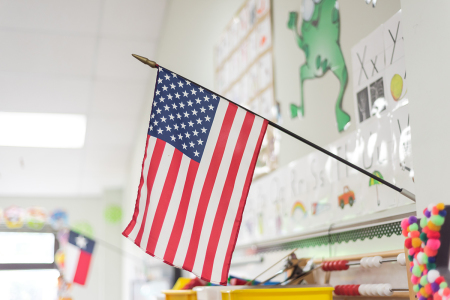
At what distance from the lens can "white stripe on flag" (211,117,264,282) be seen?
1305 mm

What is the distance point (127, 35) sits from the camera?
13.9 ft

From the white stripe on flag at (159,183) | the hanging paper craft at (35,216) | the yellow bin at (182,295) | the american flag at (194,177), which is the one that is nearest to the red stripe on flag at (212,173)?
the american flag at (194,177)

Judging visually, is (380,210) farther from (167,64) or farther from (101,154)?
(101,154)

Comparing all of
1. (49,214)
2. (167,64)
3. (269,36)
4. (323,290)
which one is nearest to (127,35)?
(167,64)

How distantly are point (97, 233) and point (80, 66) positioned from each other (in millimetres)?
4809

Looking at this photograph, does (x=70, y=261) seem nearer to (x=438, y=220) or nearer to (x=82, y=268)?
(x=82, y=268)

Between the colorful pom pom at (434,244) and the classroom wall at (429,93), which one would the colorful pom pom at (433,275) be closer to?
the colorful pom pom at (434,244)

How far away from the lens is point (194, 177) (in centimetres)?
139

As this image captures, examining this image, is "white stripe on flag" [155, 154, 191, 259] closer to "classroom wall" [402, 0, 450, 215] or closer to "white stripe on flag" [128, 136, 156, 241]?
"white stripe on flag" [128, 136, 156, 241]

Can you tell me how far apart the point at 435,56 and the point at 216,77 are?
2.09 meters

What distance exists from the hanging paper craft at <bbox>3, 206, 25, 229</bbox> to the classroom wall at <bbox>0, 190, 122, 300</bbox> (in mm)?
89

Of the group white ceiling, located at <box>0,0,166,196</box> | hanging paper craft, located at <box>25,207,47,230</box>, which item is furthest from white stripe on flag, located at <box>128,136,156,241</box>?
hanging paper craft, located at <box>25,207,47,230</box>

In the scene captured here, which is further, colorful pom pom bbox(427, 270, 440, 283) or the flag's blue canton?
the flag's blue canton

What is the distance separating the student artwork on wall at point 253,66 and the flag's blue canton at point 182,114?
0.82 meters
